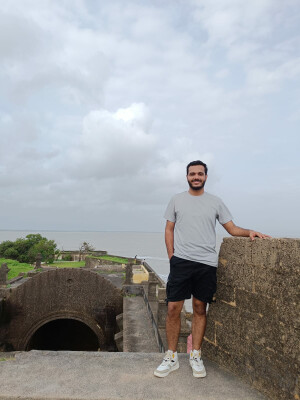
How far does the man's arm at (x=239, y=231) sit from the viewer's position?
3305mm

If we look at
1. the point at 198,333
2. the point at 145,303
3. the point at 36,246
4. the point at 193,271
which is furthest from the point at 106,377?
the point at 36,246

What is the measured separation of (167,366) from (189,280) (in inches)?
35.4

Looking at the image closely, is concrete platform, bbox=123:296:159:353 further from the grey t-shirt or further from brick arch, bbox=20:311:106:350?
the grey t-shirt

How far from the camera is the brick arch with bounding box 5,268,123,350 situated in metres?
14.1

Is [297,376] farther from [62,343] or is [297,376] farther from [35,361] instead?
[62,343]

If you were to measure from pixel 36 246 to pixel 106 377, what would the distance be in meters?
48.1

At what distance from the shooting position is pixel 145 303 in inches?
542

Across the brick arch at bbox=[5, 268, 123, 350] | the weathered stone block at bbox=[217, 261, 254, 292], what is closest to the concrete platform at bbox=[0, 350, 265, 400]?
the weathered stone block at bbox=[217, 261, 254, 292]

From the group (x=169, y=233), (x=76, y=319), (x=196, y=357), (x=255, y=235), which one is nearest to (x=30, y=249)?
(x=76, y=319)

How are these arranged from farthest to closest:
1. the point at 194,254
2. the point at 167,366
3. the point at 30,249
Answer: the point at 30,249 < the point at 194,254 < the point at 167,366

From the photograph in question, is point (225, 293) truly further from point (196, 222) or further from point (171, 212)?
point (171, 212)

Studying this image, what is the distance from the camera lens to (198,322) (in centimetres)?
357

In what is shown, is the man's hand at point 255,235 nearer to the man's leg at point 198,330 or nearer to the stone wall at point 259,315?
the stone wall at point 259,315

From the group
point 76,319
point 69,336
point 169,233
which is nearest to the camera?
point 169,233
